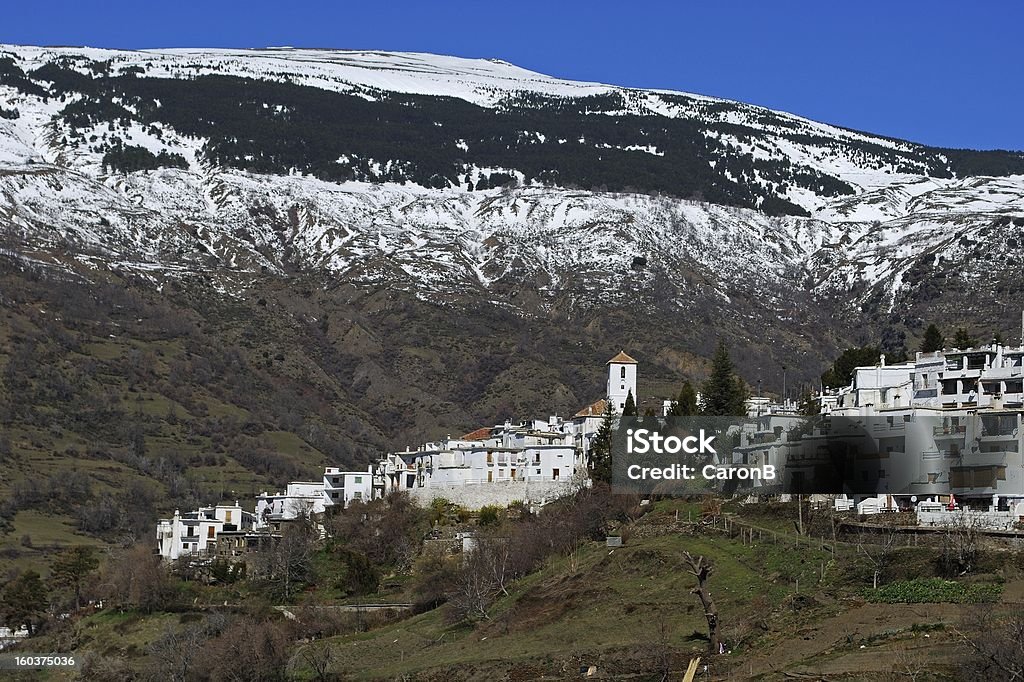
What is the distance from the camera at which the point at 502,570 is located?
228 feet

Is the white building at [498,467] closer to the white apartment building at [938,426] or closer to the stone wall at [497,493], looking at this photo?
the stone wall at [497,493]

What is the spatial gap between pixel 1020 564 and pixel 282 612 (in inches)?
1411

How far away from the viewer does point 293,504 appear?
104m

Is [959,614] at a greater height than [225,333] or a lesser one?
lesser

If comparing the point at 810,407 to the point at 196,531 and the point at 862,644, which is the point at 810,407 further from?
the point at 862,644

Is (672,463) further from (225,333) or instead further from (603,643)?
(225,333)

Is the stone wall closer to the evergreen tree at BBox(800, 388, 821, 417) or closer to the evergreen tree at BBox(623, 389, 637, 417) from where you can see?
the evergreen tree at BBox(623, 389, 637, 417)

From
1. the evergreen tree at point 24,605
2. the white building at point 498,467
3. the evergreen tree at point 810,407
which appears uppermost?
the evergreen tree at point 810,407

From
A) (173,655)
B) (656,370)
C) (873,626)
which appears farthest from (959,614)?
(656,370)

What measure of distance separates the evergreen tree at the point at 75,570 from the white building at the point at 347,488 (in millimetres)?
13078

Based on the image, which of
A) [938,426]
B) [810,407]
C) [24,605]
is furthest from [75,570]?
[938,426]

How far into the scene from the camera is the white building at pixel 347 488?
97.9 meters

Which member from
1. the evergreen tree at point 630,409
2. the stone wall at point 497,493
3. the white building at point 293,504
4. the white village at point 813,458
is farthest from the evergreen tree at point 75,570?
the evergreen tree at point 630,409

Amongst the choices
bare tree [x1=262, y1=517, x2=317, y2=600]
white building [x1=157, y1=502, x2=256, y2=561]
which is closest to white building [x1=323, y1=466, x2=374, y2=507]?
white building [x1=157, y1=502, x2=256, y2=561]
